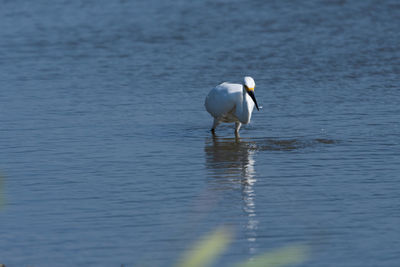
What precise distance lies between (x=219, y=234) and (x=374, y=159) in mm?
8195

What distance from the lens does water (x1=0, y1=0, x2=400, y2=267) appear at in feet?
23.1

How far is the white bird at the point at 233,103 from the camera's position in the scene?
1145 cm

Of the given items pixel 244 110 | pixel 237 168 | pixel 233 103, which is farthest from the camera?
pixel 233 103

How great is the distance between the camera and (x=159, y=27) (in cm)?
2475

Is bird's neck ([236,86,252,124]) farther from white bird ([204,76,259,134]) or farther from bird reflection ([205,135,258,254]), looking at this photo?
bird reflection ([205,135,258,254])

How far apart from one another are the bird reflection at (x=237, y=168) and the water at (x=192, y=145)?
0.11 ft

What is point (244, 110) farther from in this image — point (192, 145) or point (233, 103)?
point (192, 145)

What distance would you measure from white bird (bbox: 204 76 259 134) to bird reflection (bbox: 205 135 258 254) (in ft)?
1.10

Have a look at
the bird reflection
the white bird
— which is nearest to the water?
the bird reflection

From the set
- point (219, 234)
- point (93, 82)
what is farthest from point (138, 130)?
point (219, 234)

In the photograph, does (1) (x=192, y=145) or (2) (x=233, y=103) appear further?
(2) (x=233, y=103)

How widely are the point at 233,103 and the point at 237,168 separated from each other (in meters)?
1.80

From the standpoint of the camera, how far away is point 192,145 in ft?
37.8

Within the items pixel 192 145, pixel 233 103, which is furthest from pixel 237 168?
pixel 233 103
